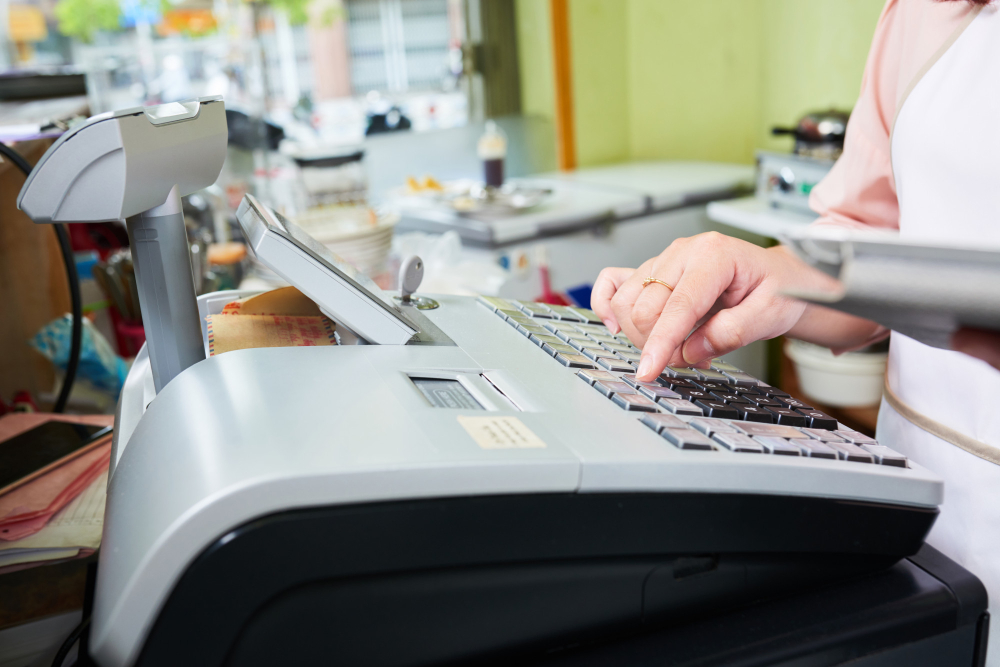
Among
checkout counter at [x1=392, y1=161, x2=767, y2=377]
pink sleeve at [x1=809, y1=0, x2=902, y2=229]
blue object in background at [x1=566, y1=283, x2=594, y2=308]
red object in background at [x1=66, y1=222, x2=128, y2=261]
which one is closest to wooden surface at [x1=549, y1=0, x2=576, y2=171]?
checkout counter at [x1=392, y1=161, x2=767, y2=377]

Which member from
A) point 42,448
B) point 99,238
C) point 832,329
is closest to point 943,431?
point 832,329

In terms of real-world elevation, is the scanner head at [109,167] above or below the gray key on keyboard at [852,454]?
above

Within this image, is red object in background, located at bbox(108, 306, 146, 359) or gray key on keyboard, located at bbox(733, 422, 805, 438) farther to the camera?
red object in background, located at bbox(108, 306, 146, 359)

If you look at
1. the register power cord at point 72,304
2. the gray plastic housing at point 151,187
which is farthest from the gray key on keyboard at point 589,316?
the register power cord at point 72,304

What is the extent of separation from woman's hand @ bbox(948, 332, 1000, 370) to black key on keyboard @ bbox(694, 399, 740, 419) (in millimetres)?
177

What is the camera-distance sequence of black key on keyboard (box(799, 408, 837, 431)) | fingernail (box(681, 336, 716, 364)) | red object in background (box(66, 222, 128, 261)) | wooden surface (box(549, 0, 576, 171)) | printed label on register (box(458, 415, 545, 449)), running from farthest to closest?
wooden surface (box(549, 0, 576, 171)), red object in background (box(66, 222, 128, 261)), fingernail (box(681, 336, 716, 364)), black key on keyboard (box(799, 408, 837, 431)), printed label on register (box(458, 415, 545, 449))

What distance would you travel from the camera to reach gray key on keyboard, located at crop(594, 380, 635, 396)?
439 mm

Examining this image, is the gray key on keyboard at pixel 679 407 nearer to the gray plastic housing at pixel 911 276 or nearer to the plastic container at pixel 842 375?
the gray plastic housing at pixel 911 276

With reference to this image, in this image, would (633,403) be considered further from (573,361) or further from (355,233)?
(355,233)

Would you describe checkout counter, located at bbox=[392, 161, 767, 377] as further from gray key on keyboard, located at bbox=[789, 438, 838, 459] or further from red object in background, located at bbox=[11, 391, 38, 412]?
gray key on keyboard, located at bbox=[789, 438, 838, 459]

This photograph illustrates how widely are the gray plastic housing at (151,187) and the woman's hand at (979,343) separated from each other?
42cm

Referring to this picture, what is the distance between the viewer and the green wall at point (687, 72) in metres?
2.58

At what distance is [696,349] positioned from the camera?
56 centimetres

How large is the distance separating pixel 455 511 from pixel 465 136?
3049 mm
